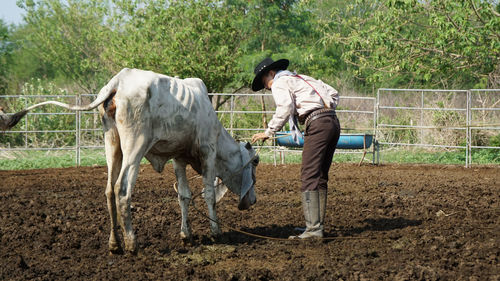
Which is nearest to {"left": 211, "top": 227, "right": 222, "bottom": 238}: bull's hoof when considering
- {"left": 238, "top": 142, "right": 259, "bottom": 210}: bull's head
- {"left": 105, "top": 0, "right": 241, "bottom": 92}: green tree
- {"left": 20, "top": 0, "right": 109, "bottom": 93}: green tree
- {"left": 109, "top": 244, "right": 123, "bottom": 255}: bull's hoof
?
{"left": 238, "top": 142, "right": 259, "bottom": 210}: bull's head

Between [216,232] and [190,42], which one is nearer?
[216,232]

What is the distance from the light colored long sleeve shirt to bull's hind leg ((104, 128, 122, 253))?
1.41 m

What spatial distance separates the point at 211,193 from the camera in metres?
6.09

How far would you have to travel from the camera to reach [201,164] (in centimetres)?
607

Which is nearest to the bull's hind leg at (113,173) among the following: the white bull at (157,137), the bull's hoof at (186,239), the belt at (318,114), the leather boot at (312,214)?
the white bull at (157,137)

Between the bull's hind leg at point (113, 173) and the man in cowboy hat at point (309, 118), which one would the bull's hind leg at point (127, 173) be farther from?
the man in cowboy hat at point (309, 118)

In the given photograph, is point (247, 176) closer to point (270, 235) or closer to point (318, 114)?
point (270, 235)

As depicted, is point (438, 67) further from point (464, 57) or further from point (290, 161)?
point (290, 161)

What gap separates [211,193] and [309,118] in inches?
47.6

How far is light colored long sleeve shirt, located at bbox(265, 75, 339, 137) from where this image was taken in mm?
5867

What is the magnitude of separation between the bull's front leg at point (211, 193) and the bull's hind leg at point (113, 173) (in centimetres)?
87

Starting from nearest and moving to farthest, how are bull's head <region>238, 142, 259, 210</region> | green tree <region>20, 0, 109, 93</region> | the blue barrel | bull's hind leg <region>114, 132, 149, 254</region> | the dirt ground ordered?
the dirt ground < bull's hind leg <region>114, 132, 149, 254</region> < bull's head <region>238, 142, 259, 210</region> < the blue barrel < green tree <region>20, 0, 109, 93</region>

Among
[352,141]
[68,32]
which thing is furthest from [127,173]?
[68,32]

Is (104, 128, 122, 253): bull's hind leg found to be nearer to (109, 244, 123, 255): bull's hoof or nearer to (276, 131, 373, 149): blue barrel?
(109, 244, 123, 255): bull's hoof
